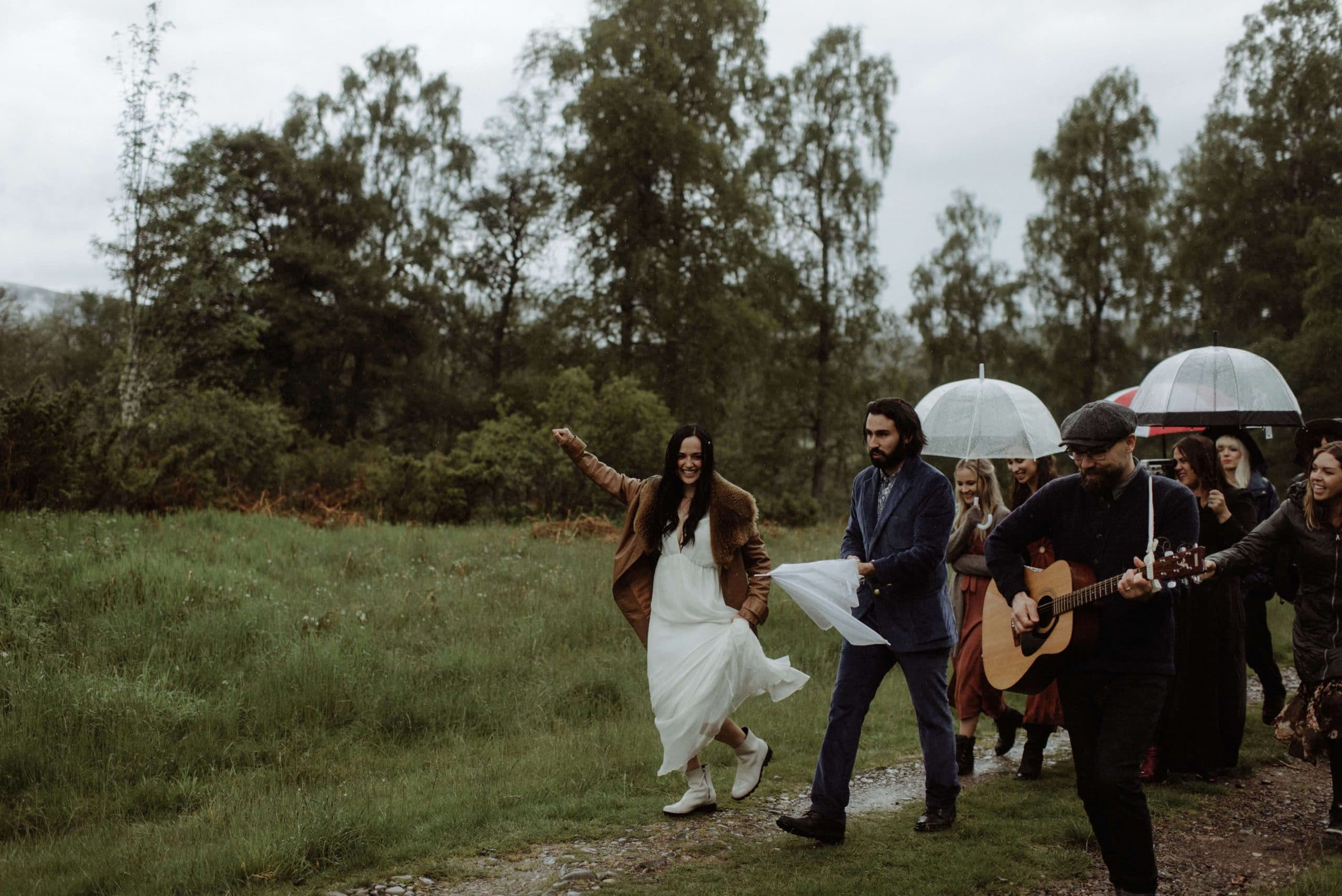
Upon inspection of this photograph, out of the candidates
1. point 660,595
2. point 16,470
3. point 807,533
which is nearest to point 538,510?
point 807,533

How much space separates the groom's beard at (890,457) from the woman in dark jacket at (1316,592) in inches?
67.8

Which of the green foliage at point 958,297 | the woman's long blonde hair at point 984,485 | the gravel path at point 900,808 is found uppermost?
the green foliage at point 958,297

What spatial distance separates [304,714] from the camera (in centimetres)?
801

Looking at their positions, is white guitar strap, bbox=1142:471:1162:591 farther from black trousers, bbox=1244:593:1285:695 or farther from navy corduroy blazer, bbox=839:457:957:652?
black trousers, bbox=1244:593:1285:695

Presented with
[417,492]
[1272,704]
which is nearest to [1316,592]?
[1272,704]

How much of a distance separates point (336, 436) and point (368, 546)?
23188 mm

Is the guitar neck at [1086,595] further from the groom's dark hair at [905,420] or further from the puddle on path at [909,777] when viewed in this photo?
the puddle on path at [909,777]

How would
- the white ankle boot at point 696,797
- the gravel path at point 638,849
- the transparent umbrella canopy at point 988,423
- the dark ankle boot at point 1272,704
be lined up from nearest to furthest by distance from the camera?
1. the gravel path at point 638,849
2. the white ankle boot at point 696,797
3. the transparent umbrella canopy at point 988,423
4. the dark ankle boot at point 1272,704

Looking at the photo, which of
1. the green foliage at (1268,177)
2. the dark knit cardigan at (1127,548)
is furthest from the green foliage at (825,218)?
the dark knit cardigan at (1127,548)

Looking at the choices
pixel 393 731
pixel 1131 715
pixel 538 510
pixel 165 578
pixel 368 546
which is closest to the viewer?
pixel 1131 715

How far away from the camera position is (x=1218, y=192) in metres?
33.9

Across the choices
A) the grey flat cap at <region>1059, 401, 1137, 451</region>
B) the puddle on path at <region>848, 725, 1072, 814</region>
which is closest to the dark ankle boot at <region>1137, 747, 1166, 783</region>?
the puddle on path at <region>848, 725, 1072, 814</region>

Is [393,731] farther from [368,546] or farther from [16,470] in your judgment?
[16,470]

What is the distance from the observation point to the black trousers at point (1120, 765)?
4.23 m
